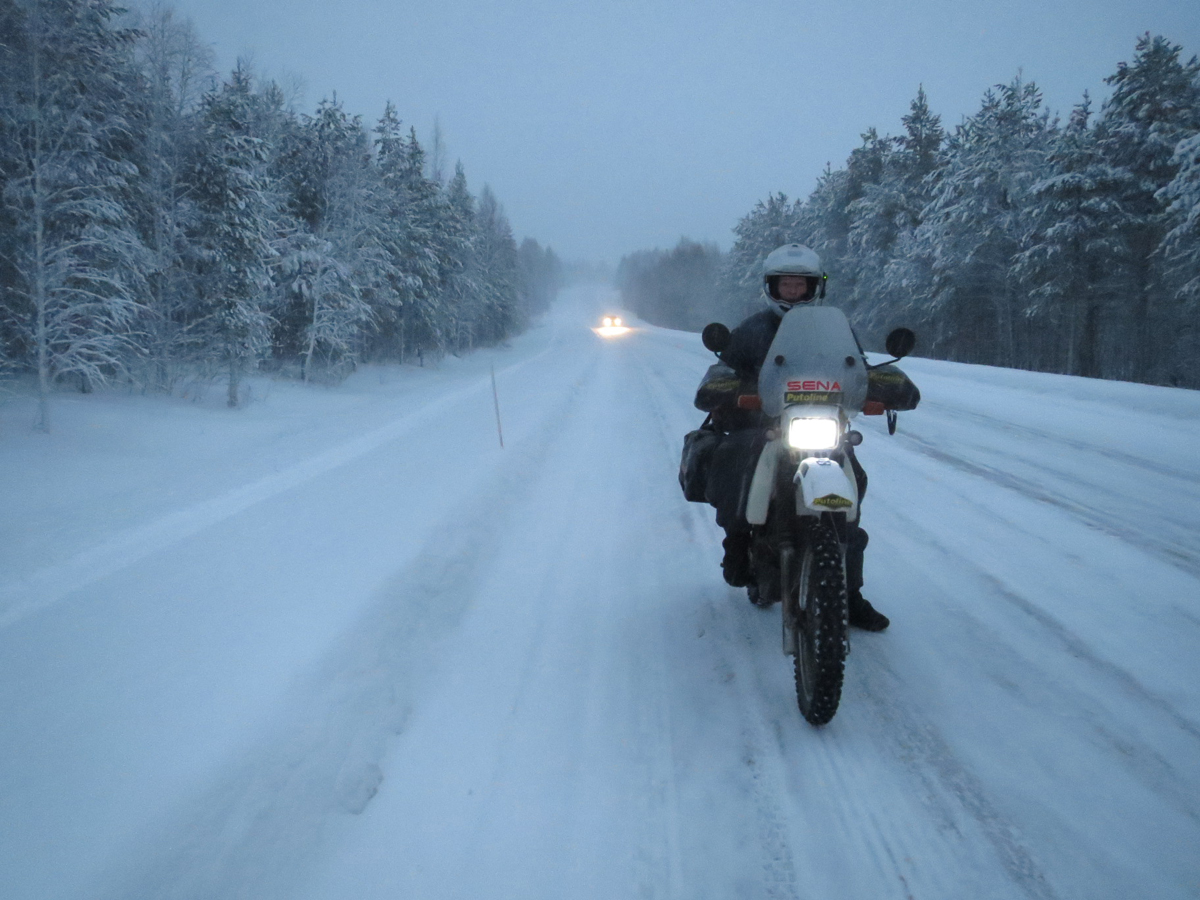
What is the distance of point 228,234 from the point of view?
50.9 ft

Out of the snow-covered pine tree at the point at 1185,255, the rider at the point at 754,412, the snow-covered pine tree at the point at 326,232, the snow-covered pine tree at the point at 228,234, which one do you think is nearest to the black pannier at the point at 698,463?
the rider at the point at 754,412

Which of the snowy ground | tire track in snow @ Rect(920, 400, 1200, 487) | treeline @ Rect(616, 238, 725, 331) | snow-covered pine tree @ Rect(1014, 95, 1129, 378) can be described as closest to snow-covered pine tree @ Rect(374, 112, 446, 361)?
tire track in snow @ Rect(920, 400, 1200, 487)

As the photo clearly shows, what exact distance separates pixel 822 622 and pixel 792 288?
6.65 feet

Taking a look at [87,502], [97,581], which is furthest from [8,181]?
[97,581]

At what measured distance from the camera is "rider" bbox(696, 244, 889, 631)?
144 inches

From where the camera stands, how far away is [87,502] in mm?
7695

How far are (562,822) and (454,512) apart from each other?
4.28 meters

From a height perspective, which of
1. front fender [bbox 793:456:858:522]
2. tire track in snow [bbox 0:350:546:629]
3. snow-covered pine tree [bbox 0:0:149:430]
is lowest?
tire track in snow [bbox 0:350:546:629]

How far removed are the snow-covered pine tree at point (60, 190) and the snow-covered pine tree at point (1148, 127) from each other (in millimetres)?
28831

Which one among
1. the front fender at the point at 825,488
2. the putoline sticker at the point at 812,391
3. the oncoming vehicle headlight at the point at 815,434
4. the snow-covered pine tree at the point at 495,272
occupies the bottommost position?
the front fender at the point at 825,488

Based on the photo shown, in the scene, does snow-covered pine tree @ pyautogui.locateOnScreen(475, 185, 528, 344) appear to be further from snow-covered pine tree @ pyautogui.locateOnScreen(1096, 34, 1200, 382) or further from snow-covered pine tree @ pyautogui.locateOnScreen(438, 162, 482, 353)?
snow-covered pine tree @ pyautogui.locateOnScreen(1096, 34, 1200, 382)

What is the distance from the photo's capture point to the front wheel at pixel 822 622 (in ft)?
9.31

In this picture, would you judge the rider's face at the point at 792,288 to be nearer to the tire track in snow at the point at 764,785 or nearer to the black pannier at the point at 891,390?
the black pannier at the point at 891,390

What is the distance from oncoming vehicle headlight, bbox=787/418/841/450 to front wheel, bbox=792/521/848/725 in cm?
37
